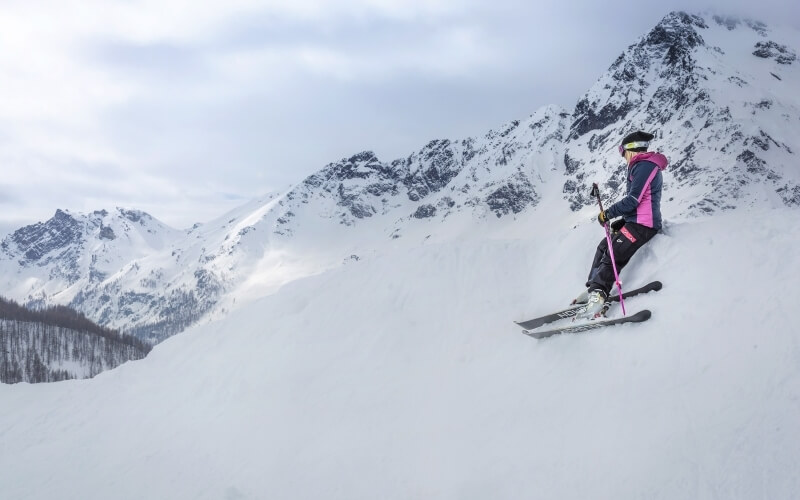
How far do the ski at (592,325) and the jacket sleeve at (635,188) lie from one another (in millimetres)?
2329

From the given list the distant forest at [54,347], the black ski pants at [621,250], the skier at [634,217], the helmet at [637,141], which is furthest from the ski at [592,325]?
the distant forest at [54,347]

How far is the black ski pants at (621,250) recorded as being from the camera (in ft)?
29.7

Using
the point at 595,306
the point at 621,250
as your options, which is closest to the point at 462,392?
the point at 595,306

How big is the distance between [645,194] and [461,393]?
514cm

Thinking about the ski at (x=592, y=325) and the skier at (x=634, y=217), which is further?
the skier at (x=634, y=217)

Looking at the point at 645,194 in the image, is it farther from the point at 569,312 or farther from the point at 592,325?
the point at 592,325

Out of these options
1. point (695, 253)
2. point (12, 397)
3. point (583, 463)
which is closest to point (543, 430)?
point (583, 463)

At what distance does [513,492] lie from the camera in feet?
20.3

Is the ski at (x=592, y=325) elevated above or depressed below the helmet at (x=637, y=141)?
below

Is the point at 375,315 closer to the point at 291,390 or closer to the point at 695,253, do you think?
the point at 291,390

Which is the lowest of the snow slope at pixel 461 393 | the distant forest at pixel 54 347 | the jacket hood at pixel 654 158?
the distant forest at pixel 54 347

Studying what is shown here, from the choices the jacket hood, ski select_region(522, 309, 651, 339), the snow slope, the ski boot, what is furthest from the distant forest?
the jacket hood

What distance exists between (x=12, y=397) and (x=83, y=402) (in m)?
3.87

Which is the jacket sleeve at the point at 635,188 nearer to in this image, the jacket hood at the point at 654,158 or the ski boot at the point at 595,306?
the jacket hood at the point at 654,158
